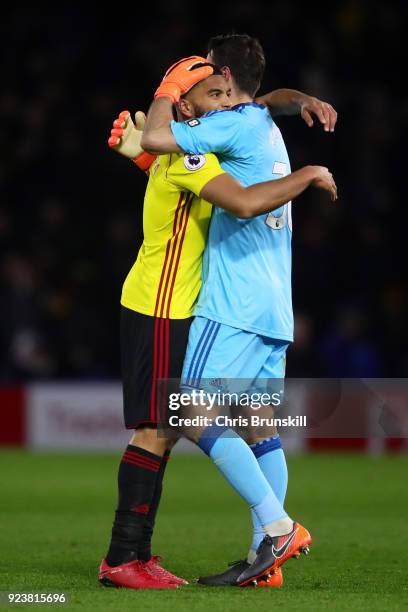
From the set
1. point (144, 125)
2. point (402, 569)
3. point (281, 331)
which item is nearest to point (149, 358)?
point (281, 331)

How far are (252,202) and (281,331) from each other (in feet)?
1.90

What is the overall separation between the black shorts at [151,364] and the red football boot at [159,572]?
589mm

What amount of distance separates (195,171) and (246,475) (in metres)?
1.19

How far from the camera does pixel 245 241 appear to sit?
5.11m

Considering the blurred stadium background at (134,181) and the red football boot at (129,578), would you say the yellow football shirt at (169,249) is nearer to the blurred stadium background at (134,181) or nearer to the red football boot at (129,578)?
the red football boot at (129,578)

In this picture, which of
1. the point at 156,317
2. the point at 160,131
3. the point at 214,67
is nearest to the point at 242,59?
the point at 214,67

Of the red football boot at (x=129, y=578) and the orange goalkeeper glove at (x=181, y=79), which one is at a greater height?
the orange goalkeeper glove at (x=181, y=79)

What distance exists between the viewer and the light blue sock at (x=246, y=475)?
191 inches

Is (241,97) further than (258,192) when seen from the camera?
Yes

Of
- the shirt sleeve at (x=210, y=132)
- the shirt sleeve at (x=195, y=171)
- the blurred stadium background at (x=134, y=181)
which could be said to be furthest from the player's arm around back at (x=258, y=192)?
the blurred stadium background at (x=134, y=181)

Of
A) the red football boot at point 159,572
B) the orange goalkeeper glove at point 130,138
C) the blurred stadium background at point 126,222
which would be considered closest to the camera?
the red football boot at point 159,572

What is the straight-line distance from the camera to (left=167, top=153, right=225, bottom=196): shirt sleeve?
4.95 metres

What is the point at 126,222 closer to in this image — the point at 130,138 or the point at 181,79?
the point at 130,138

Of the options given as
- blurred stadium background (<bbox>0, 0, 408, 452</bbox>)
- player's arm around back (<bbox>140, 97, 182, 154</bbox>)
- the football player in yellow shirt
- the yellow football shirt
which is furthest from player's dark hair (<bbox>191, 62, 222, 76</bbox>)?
blurred stadium background (<bbox>0, 0, 408, 452</bbox>)
